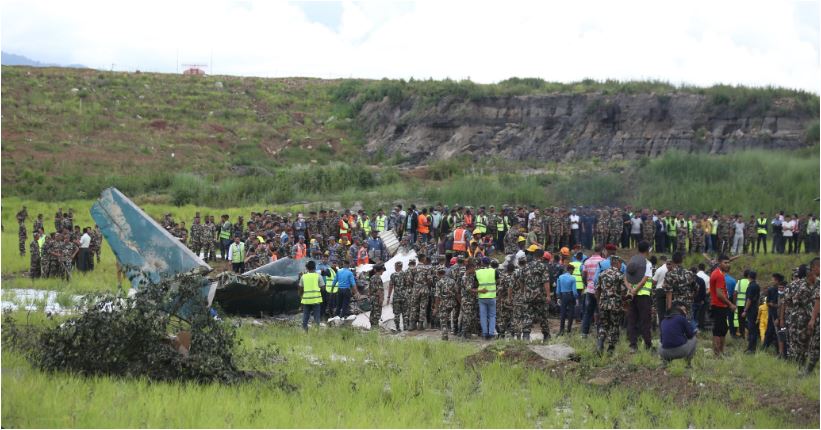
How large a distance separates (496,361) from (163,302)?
4.87 m

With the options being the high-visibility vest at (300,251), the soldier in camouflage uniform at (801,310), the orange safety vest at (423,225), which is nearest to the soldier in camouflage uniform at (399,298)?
the high-visibility vest at (300,251)

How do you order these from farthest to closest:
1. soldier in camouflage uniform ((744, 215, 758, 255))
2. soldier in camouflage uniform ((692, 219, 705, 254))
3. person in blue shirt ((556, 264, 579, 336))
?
soldier in camouflage uniform ((744, 215, 758, 255))
soldier in camouflage uniform ((692, 219, 705, 254))
person in blue shirt ((556, 264, 579, 336))

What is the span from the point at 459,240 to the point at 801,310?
12268mm

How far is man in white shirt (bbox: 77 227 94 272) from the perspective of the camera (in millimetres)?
25078

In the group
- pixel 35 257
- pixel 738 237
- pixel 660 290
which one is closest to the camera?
Answer: pixel 660 290

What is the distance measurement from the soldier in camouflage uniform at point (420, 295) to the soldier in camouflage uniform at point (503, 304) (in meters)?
1.55

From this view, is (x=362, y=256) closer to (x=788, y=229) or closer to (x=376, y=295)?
(x=376, y=295)

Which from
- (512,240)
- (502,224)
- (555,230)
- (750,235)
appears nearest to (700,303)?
(512,240)

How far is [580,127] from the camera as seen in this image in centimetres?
5425

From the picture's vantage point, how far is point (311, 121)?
71.0m

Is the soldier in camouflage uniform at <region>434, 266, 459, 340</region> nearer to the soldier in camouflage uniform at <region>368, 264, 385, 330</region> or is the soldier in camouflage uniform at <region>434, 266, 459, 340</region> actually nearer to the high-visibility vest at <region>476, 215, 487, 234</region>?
the soldier in camouflage uniform at <region>368, 264, 385, 330</region>

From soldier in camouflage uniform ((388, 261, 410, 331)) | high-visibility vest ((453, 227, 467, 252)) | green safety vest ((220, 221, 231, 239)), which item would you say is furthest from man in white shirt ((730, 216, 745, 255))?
green safety vest ((220, 221, 231, 239))

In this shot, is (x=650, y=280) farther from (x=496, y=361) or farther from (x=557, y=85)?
(x=557, y=85)

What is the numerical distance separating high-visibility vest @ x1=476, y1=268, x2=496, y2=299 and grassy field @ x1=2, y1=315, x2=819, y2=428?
5.83 ft
